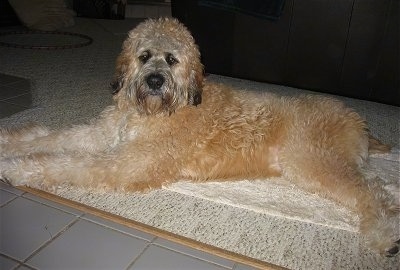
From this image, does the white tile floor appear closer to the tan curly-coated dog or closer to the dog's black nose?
the tan curly-coated dog

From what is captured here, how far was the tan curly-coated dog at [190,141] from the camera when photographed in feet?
7.36

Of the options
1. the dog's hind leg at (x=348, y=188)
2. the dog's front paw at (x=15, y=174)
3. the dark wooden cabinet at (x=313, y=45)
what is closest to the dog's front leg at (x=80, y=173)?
the dog's front paw at (x=15, y=174)

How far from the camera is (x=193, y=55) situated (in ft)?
8.23

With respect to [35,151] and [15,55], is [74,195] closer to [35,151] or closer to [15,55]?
[35,151]

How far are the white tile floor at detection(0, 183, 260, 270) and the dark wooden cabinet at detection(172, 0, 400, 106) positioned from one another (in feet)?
10.1

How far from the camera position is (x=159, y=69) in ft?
7.77

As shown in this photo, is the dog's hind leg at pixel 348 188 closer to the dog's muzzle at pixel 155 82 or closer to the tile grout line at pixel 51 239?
the dog's muzzle at pixel 155 82

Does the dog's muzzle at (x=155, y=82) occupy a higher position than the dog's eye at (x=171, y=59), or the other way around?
the dog's eye at (x=171, y=59)

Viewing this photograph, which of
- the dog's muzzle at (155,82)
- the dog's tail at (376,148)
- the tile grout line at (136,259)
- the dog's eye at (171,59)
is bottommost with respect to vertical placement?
the tile grout line at (136,259)

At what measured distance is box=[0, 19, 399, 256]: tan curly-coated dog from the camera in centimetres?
224

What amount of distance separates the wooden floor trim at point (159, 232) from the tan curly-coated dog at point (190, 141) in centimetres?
13

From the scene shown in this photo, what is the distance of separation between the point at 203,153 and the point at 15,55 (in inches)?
163

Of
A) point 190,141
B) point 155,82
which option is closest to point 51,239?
point 190,141

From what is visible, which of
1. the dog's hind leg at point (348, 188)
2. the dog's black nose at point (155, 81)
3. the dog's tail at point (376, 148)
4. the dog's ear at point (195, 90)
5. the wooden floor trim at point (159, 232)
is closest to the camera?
the wooden floor trim at point (159, 232)
